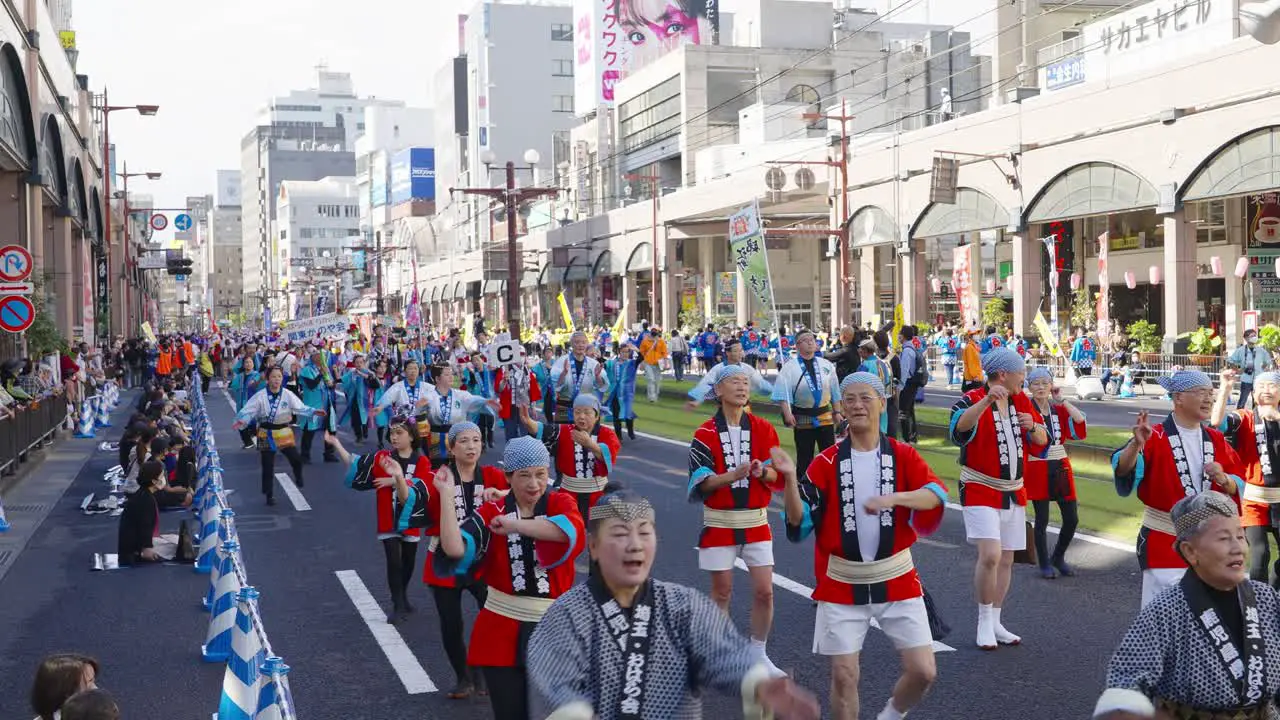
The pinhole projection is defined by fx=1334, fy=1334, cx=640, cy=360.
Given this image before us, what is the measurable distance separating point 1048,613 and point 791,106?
56909 millimetres

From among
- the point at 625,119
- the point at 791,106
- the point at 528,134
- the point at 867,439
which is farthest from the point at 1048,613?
the point at 528,134

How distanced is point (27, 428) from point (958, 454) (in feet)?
46.2

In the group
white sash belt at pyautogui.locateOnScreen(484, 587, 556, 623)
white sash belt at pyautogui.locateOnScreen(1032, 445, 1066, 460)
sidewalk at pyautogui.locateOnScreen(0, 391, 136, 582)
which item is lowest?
sidewalk at pyautogui.locateOnScreen(0, 391, 136, 582)

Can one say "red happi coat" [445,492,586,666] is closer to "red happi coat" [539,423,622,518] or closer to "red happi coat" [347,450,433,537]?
"red happi coat" [347,450,433,537]

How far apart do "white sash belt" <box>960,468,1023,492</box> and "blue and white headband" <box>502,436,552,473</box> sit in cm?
371

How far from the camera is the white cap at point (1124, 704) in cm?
359

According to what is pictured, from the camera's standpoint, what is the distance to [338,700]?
7.84 metres

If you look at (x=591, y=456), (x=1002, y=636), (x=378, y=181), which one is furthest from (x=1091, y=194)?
(x=378, y=181)

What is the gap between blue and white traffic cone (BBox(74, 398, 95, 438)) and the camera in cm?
2692

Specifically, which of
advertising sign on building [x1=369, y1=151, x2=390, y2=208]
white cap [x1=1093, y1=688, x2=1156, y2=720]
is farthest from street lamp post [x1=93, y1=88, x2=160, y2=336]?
advertising sign on building [x1=369, y1=151, x2=390, y2=208]

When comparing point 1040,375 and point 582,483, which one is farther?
point 582,483

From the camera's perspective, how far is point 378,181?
160 metres

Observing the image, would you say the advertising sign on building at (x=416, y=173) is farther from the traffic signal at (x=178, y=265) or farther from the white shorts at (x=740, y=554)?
the white shorts at (x=740, y=554)

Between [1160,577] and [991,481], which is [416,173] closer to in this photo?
[991,481]
